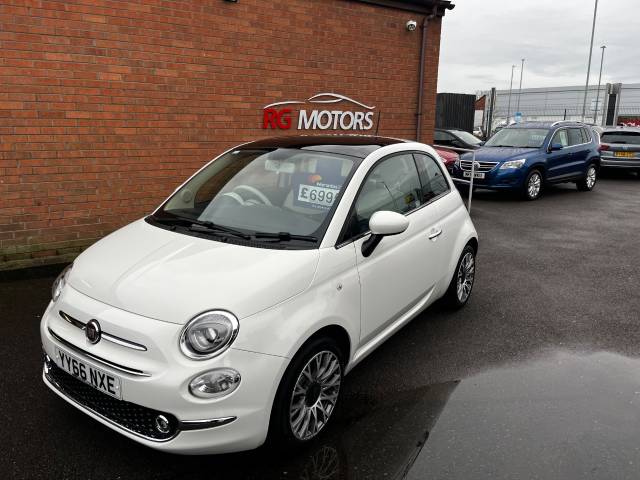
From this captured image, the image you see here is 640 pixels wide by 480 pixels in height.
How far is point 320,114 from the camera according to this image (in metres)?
8.21

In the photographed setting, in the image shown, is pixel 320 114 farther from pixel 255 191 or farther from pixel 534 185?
pixel 534 185

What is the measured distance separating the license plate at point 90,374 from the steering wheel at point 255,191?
146cm

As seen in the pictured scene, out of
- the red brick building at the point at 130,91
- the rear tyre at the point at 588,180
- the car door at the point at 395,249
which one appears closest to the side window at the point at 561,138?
the rear tyre at the point at 588,180

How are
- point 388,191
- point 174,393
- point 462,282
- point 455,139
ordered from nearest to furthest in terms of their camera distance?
point 174,393, point 388,191, point 462,282, point 455,139

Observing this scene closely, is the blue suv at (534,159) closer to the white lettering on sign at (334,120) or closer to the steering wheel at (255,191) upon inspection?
the white lettering on sign at (334,120)

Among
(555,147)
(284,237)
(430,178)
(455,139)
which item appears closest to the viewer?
(284,237)

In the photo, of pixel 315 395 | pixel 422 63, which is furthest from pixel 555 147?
pixel 315 395

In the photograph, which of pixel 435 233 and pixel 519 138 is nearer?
pixel 435 233

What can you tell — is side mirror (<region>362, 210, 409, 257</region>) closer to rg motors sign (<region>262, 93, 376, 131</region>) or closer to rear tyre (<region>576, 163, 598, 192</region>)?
rg motors sign (<region>262, 93, 376, 131</region>)

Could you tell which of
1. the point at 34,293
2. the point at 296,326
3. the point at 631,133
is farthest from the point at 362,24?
the point at 631,133

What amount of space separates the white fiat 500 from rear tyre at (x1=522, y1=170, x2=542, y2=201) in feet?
28.2

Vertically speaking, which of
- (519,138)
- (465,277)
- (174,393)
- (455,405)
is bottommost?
(455,405)

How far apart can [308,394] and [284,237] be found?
892mm

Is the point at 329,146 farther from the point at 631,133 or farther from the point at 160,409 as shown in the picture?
the point at 631,133
